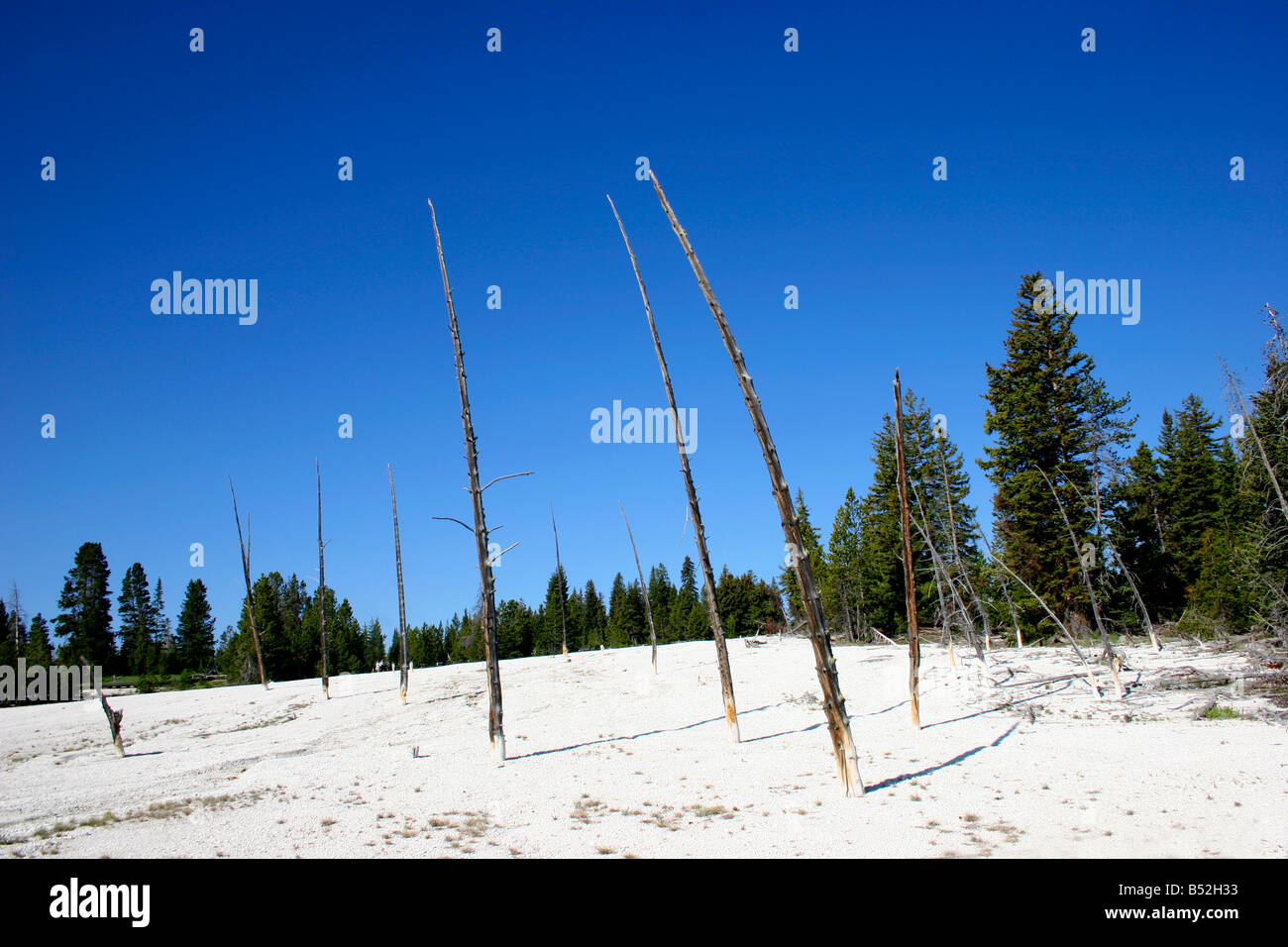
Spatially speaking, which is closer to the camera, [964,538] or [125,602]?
[964,538]

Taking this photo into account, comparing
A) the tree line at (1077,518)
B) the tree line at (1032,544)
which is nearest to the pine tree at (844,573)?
the tree line at (1032,544)

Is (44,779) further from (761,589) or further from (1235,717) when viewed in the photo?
(761,589)

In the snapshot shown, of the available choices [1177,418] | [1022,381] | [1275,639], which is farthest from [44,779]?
[1177,418]

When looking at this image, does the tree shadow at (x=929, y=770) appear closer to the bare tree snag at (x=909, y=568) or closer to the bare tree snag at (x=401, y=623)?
the bare tree snag at (x=909, y=568)

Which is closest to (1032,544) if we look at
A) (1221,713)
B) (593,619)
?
(1221,713)

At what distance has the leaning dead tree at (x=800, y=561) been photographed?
10.7 m

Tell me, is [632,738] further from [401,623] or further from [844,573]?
[844,573]

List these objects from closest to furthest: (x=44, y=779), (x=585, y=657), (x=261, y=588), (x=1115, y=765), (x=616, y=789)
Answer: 1. (x=1115, y=765)
2. (x=616, y=789)
3. (x=44, y=779)
4. (x=585, y=657)
5. (x=261, y=588)

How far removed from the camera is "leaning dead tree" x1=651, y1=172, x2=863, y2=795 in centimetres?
1069

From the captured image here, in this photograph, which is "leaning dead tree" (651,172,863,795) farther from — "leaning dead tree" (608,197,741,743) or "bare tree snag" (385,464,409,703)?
"bare tree snag" (385,464,409,703)

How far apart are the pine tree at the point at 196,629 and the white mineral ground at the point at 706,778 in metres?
52.2

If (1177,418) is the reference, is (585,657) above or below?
below
